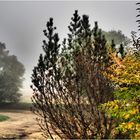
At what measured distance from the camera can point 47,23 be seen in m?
35.7

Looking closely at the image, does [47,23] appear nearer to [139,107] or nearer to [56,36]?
[56,36]

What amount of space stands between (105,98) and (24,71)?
50009 millimetres

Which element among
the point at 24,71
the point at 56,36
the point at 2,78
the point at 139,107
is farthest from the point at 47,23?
the point at 139,107

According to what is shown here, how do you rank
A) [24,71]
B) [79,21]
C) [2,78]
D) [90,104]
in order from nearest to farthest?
1. [90,104]
2. [79,21]
3. [2,78]
4. [24,71]

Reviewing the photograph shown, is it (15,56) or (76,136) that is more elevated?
(15,56)

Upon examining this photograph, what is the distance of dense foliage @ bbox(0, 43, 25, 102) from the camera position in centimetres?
4969

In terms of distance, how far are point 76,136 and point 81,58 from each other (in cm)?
262

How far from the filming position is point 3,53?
198ft

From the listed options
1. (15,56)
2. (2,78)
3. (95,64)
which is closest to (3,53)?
(15,56)

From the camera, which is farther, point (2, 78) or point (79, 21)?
point (2, 78)

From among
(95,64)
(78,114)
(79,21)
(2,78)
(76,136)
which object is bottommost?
(76,136)

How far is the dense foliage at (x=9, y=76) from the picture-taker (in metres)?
49.7

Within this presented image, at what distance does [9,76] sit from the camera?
51.9m

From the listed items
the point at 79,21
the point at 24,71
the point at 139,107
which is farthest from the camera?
the point at 24,71
